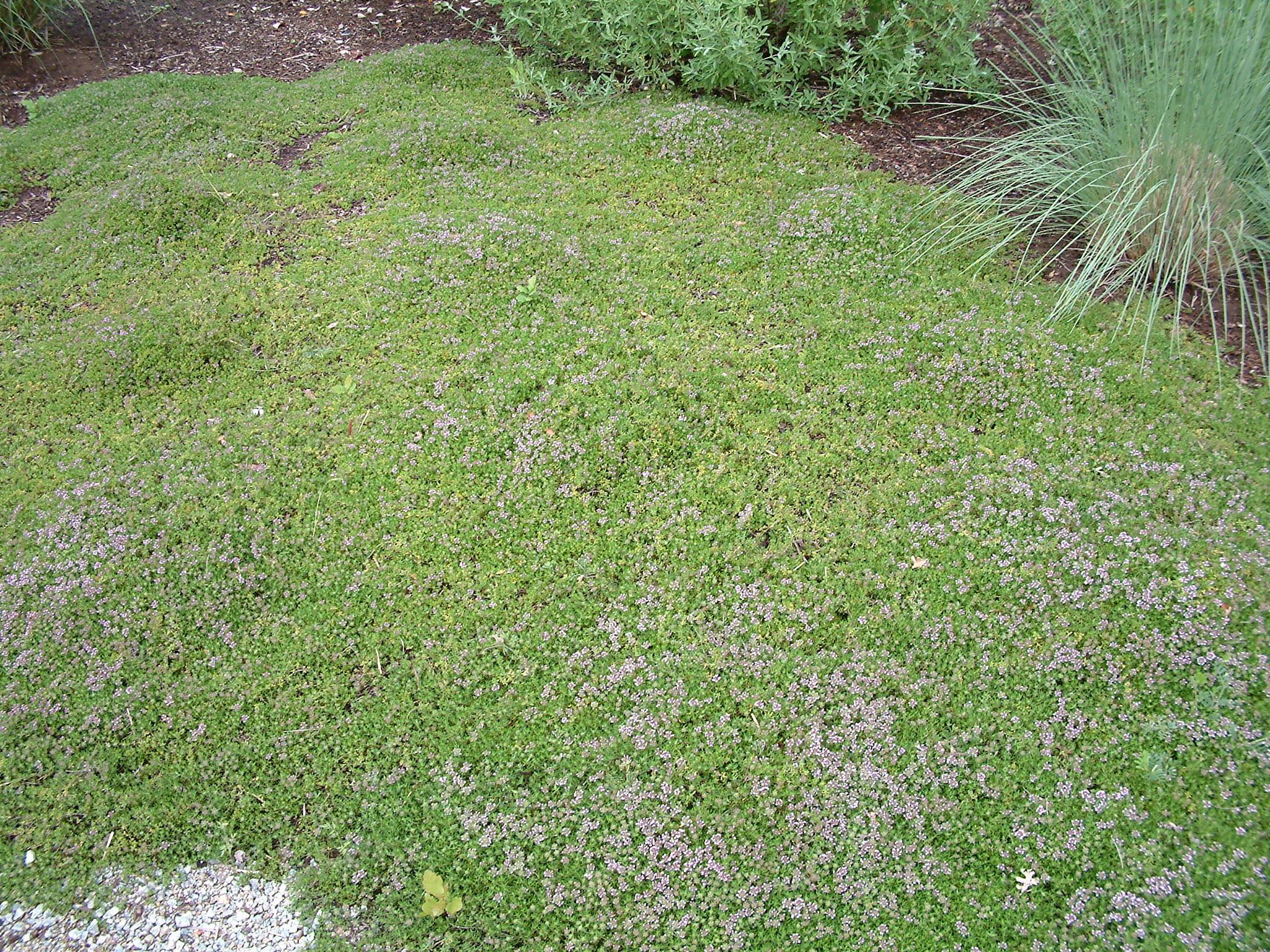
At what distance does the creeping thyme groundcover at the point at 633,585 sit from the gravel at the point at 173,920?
0.09m

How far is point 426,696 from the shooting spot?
3867 mm

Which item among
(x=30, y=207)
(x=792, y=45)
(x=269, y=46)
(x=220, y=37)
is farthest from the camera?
(x=220, y=37)

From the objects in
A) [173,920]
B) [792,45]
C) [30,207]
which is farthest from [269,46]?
[173,920]

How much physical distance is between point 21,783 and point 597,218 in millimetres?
4758

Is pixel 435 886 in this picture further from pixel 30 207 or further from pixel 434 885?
pixel 30 207

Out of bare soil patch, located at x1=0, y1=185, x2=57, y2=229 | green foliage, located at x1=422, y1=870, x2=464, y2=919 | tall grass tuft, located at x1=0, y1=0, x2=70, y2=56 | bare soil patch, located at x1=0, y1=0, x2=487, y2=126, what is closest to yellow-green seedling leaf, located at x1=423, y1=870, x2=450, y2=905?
green foliage, located at x1=422, y1=870, x2=464, y2=919

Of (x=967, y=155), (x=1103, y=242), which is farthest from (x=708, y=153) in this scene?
(x=1103, y=242)

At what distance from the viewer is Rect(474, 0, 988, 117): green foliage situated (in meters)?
6.48

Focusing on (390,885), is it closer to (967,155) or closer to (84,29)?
(967,155)

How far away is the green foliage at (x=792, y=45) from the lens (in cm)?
648

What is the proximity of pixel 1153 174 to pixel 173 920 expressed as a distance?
6337 millimetres

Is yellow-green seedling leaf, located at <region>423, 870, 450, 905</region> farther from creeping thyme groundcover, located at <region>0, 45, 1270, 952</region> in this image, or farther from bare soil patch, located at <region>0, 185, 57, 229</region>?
bare soil patch, located at <region>0, 185, 57, 229</region>

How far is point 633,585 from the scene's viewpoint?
4.14 meters

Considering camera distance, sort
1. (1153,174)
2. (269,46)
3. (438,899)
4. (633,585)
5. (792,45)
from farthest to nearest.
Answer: (269,46) < (792,45) < (1153,174) < (633,585) < (438,899)
